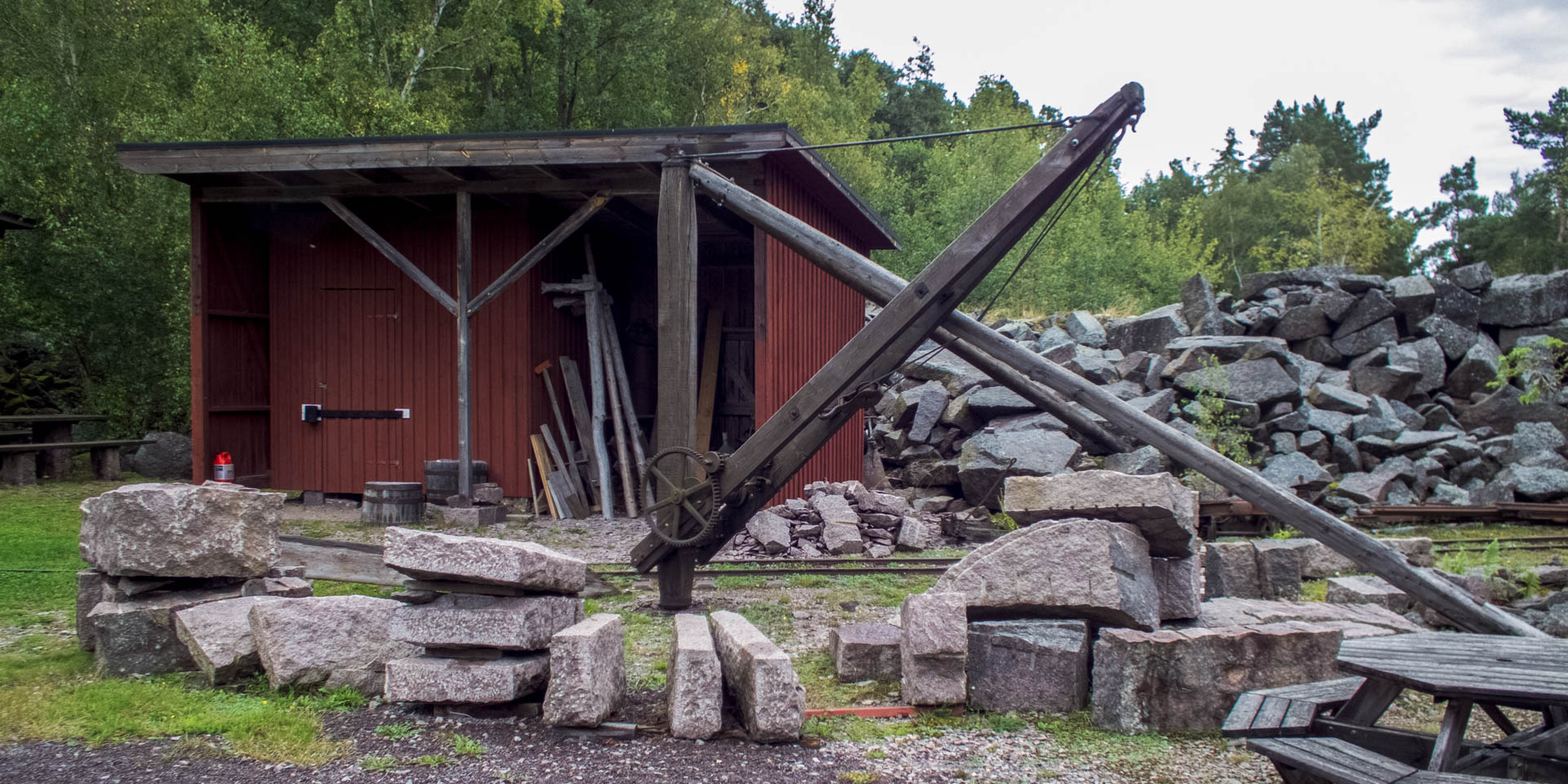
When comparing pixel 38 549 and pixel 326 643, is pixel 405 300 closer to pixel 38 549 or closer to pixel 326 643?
pixel 38 549

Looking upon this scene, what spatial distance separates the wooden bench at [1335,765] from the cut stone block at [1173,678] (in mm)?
769

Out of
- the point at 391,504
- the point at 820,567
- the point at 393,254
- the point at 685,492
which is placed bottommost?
the point at 820,567

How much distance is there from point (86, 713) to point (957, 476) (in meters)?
9.16

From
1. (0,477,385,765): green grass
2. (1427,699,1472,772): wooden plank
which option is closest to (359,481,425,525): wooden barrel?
(0,477,385,765): green grass

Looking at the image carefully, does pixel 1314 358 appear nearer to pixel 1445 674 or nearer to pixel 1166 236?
pixel 1445 674

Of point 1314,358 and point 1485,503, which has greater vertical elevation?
point 1314,358

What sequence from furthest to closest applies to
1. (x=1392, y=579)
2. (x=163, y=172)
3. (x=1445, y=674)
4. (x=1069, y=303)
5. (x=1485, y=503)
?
(x=1069, y=303) < (x=1485, y=503) < (x=163, y=172) < (x=1392, y=579) < (x=1445, y=674)

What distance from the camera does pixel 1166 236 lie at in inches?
1964

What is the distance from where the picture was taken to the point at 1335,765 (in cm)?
343

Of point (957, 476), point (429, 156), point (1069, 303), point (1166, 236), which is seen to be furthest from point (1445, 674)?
point (1166, 236)

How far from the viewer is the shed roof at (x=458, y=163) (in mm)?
9680

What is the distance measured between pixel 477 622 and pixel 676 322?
2701 millimetres

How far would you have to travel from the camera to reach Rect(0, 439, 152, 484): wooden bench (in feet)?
43.6

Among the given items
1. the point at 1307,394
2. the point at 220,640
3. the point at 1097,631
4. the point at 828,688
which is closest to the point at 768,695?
the point at 828,688
